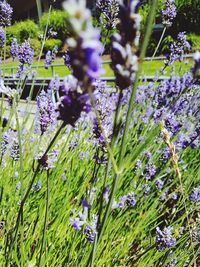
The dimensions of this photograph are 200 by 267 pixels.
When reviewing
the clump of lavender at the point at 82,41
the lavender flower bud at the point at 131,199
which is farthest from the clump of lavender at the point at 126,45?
the lavender flower bud at the point at 131,199

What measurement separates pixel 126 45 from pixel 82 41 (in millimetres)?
223

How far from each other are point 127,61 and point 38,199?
1808 mm

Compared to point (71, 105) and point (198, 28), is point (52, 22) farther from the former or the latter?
point (71, 105)

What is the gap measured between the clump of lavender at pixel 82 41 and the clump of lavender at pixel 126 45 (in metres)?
0.14

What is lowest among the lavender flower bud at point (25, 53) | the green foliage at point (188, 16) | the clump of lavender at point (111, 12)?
the lavender flower bud at point (25, 53)

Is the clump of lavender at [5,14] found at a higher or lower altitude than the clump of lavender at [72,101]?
higher

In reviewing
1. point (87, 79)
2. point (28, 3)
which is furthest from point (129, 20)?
point (28, 3)

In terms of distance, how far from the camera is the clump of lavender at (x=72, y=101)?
30.1 inches

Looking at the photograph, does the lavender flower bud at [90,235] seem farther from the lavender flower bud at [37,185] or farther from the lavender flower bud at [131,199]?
the lavender flower bud at [37,185]

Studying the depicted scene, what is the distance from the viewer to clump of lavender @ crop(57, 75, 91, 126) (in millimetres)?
765

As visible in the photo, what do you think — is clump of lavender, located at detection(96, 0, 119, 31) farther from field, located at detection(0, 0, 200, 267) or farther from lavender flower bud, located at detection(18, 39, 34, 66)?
lavender flower bud, located at detection(18, 39, 34, 66)

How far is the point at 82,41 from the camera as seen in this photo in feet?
1.79

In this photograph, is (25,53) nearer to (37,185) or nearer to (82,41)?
(37,185)

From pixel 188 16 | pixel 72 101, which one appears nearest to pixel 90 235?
pixel 72 101
